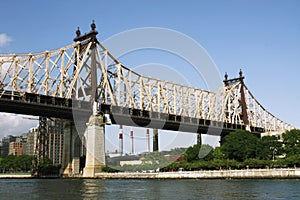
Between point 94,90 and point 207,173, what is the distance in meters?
28.3

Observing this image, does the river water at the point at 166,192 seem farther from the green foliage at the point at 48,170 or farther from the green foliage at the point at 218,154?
the green foliage at the point at 48,170

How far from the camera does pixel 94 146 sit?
8112cm

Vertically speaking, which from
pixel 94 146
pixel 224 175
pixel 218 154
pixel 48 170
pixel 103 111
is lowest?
pixel 224 175

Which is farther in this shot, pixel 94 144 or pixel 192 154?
pixel 192 154

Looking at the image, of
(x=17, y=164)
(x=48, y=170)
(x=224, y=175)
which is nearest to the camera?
(x=224, y=175)

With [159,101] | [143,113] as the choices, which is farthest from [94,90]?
[159,101]

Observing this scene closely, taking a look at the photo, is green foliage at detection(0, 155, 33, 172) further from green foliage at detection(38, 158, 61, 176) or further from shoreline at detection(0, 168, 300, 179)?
shoreline at detection(0, 168, 300, 179)

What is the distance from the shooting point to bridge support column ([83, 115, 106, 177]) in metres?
81.6

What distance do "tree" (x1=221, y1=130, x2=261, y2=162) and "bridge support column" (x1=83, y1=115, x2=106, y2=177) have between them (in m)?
27.6

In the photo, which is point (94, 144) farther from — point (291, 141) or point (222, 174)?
point (291, 141)

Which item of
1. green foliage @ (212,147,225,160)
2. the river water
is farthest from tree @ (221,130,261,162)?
the river water

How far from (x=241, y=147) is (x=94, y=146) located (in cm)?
3130

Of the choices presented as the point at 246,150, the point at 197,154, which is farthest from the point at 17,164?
the point at 246,150

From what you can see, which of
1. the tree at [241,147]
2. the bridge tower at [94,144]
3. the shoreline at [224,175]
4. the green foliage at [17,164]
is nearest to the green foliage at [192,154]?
the tree at [241,147]
